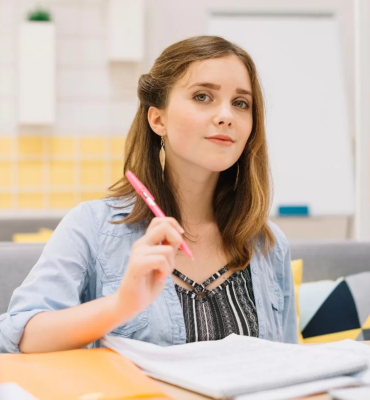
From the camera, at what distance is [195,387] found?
29.3 inches

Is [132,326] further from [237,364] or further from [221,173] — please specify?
[221,173]

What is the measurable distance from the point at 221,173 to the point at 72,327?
70 cm

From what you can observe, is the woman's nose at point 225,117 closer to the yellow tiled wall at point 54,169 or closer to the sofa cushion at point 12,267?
the sofa cushion at point 12,267

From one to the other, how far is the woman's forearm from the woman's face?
18.0 inches

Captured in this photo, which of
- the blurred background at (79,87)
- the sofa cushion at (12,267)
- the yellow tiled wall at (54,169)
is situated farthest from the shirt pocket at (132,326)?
the yellow tiled wall at (54,169)

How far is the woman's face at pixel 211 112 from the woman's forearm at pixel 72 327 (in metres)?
0.46

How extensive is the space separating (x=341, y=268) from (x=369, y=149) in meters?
0.64

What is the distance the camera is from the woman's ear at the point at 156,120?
150cm

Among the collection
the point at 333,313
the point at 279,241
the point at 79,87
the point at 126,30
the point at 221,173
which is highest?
the point at 126,30

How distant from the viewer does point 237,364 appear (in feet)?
2.69

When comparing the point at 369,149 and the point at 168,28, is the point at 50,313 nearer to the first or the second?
the point at 369,149

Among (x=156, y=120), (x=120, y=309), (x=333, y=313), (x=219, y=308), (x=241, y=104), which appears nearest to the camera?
(x=120, y=309)

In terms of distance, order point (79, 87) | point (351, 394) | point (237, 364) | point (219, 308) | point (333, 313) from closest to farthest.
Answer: point (351, 394) → point (237, 364) → point (219, 308) → point (333, 313) → point (79, 87)

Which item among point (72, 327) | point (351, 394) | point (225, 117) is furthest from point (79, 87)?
point (351, 394)
